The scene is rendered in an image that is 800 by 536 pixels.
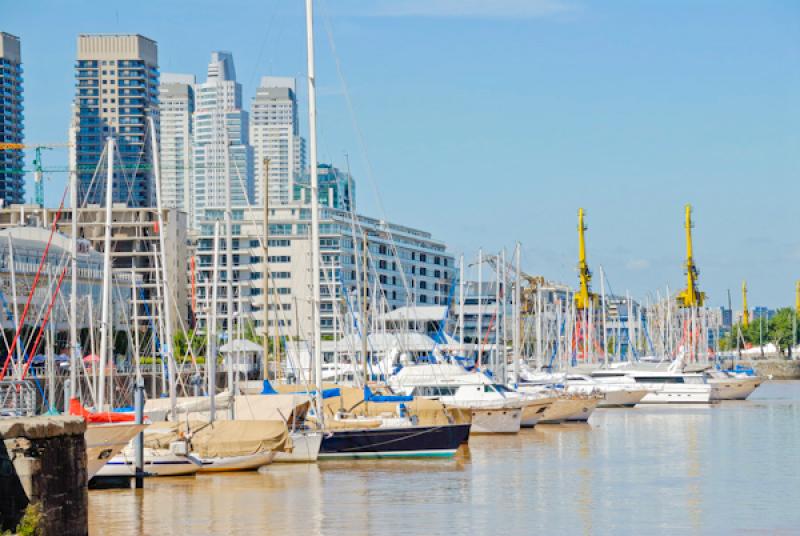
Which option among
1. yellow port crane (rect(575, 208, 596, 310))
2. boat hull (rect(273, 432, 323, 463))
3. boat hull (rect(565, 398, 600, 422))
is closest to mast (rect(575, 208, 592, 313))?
yellow port crane (rect(575, 208, 596, 310))

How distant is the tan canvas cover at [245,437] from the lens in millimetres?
45781

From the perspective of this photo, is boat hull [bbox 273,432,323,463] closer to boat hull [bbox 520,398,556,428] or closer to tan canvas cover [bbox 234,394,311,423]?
tan canvas cover [bbox 234,394,311,423]

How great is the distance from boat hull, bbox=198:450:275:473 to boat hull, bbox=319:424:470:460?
3360 millimetres

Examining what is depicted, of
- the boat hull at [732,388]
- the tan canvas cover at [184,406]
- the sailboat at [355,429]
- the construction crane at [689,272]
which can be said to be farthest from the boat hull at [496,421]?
the construction crane at [689,272]

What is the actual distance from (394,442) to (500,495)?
9.66 meters

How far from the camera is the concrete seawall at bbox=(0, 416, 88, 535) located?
22562 mm

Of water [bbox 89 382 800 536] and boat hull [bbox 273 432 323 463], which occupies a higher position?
boat hull [bbox 273 432 323 463]

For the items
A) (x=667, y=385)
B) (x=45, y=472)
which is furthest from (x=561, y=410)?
(x=45, y=472)

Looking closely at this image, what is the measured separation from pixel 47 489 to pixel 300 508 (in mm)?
15418

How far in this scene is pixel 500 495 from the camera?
41.6 meters

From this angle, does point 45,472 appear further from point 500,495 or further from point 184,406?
point 184,406

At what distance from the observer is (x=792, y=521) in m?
35.1

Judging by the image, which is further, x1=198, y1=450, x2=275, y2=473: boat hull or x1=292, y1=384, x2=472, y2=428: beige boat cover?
x1=292, y1=384, x2=472, y2=428: beige boat cover

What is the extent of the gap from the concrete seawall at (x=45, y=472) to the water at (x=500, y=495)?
9.82 meters
